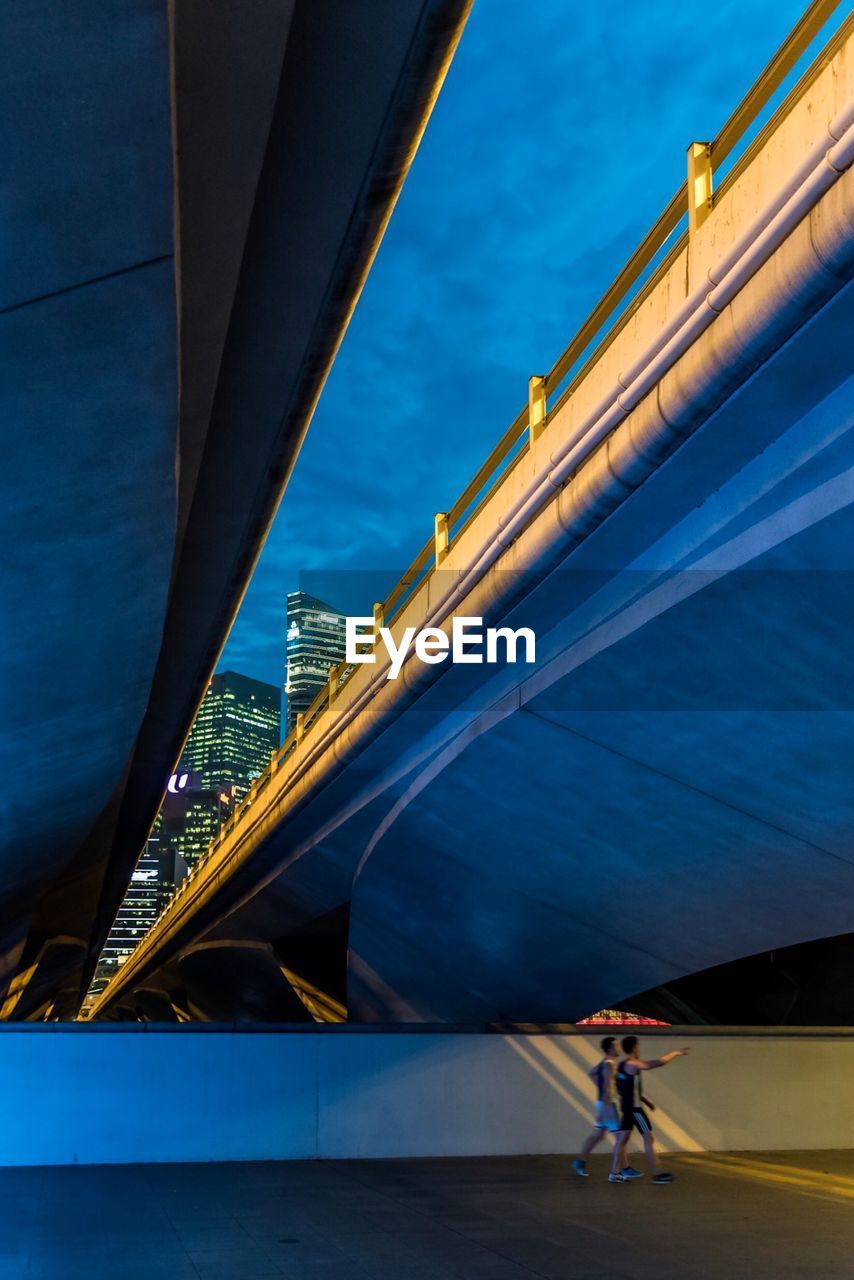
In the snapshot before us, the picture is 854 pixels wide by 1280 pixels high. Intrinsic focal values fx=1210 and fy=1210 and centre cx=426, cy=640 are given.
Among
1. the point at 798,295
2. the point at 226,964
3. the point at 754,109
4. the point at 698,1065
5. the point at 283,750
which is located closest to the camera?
the point at 798,295

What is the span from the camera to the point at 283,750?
20.7 m

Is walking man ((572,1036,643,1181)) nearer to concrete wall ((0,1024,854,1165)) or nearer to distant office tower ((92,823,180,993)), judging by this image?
concrete wall ((0,1024,854,1165))

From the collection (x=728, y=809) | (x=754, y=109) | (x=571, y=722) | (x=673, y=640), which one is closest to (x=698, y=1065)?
(x=728, y=809)

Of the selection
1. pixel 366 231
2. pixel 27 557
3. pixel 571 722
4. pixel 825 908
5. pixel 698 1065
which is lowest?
pixel 698 1065

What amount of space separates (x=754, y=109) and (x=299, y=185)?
2.91m

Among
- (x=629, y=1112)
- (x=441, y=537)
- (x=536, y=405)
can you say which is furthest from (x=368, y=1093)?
(x=536, y=405)

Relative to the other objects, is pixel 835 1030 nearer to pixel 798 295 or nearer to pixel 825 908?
pixel 825 908

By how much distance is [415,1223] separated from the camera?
32.0ft

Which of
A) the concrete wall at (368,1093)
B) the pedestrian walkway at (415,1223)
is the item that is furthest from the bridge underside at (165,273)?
the pedestrian walkway at (415,1223)

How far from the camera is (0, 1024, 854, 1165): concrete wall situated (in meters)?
13.8

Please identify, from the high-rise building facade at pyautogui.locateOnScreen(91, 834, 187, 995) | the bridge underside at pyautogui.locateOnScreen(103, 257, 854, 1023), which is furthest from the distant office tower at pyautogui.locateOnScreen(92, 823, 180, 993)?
the bridge underside at pyautogui.locateOnScreen(103, 257, 854, 1023)

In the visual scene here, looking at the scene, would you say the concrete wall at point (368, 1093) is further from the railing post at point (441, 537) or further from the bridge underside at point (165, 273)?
the railing post at point (441, 537)

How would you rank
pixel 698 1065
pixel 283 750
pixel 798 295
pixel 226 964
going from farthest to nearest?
pixel 226 964 → pixel 283 750 → pixel 698 1065 → pixel 798 295

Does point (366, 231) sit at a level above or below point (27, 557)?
above
